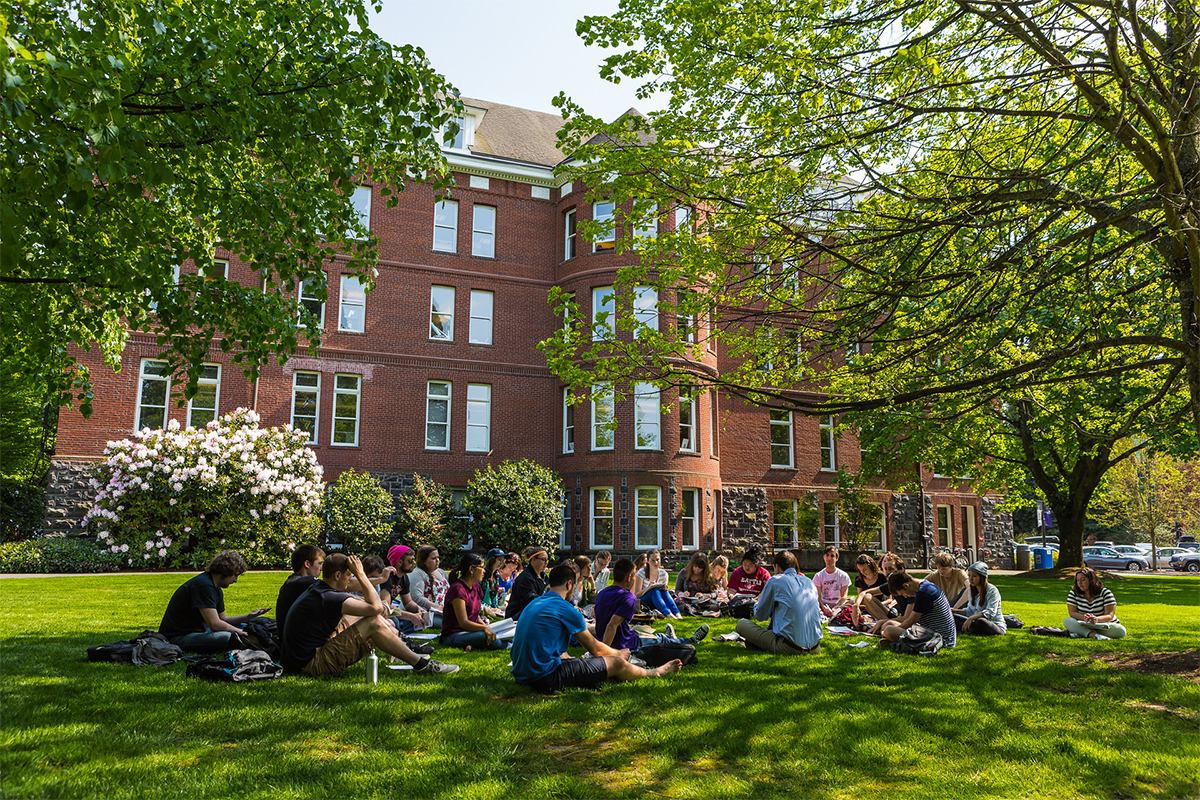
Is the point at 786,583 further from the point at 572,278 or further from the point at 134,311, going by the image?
the point at 572,278

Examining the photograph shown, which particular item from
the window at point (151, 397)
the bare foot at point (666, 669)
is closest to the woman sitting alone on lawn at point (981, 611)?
the bare foot at point (666, 669)

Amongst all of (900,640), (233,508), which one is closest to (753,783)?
(900,640)

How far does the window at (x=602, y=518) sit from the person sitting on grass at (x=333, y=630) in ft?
60.7

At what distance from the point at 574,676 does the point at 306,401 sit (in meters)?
20.6

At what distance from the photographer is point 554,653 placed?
6871mm

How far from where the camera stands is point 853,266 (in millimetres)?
8875

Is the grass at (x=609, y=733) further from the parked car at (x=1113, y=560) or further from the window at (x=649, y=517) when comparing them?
the parked car at (x=1113, y=560)

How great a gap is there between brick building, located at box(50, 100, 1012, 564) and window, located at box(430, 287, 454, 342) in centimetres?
5

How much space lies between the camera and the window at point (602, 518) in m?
25.8

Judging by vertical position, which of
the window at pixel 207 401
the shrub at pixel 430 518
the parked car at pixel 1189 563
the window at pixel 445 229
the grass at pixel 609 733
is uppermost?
the window at pixel 445 229

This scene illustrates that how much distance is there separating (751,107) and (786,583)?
5446mm

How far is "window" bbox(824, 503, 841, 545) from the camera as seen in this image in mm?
29961

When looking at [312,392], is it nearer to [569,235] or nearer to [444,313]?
[444,313]

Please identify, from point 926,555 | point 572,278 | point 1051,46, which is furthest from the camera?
point 926,555
